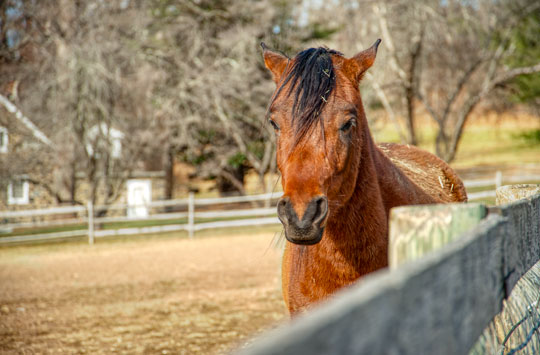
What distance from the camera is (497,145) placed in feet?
125

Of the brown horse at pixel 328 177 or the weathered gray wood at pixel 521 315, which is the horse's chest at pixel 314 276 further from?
the weathered gray wood at pixel 521 315

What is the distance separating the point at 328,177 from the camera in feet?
6.91

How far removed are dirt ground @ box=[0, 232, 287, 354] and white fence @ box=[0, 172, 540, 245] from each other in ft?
4.27

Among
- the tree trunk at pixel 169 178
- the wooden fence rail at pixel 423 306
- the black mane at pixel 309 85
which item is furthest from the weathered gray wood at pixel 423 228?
the tree trunk at pixel 169 178

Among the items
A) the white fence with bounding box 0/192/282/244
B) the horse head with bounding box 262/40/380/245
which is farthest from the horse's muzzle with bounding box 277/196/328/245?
the white fence with bounding box 0/192/282/244

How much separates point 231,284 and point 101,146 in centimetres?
949

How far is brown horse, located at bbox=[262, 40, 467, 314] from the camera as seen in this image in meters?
2.03

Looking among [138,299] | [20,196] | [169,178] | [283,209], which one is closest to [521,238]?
[283,209]

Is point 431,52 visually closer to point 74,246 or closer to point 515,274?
point 74,246

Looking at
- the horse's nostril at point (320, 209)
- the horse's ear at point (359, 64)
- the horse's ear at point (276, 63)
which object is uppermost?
the horse's ear at point (276, 63)

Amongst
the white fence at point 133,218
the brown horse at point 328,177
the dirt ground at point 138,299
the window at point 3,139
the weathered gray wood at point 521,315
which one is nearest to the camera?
the weathered gray wood at point 521,315

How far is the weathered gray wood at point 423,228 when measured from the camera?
3.91 ft

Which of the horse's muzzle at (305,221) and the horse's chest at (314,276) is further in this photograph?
the horse's chest at (314,276)

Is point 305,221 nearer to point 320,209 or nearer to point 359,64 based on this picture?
point 320,209
